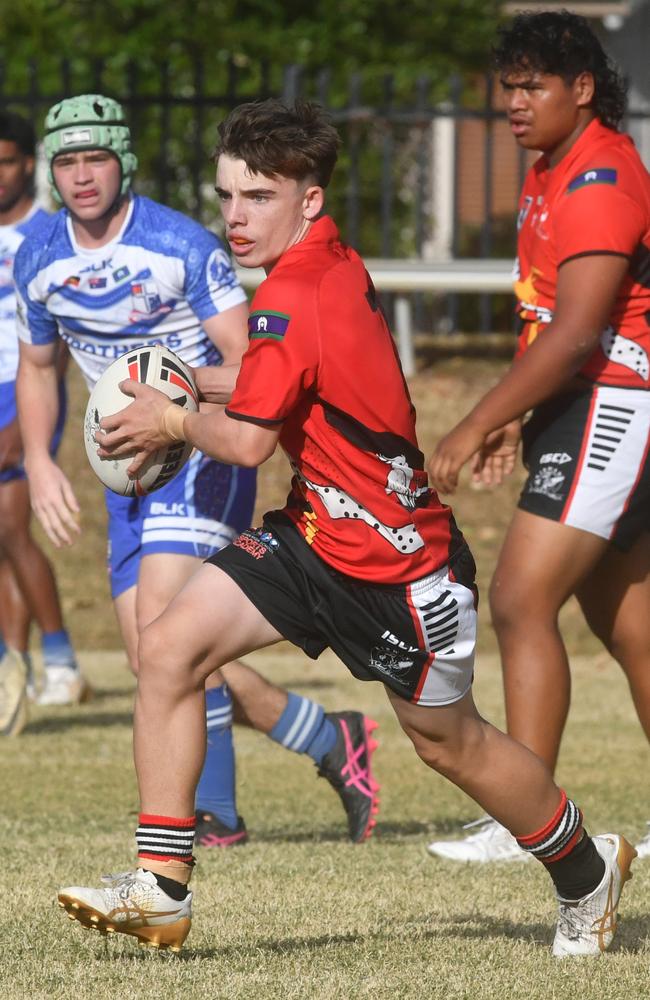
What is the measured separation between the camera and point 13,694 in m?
7.89

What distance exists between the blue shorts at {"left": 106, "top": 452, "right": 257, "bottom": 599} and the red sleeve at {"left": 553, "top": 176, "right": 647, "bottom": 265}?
1347 mm

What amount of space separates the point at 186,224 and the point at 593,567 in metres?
1.76

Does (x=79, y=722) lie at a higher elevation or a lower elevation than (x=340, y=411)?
lower

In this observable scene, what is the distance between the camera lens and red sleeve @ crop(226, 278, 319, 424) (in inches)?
155

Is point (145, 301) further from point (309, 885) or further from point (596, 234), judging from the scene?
point (309, 885)

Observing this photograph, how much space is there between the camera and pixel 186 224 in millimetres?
5820

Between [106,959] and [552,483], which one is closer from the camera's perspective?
[106,959]

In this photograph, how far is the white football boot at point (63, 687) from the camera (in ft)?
29.6

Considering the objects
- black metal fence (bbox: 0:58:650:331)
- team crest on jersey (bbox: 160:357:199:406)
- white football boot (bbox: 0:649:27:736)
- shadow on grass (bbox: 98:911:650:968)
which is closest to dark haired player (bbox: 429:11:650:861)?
shadow on grass (bbox: 98:911:650:968)

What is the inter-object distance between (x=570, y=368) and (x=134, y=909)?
6.75 feet

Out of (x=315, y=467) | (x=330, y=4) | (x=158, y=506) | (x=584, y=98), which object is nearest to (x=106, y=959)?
(x=315, y=467)

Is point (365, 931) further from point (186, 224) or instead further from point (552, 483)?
point (186, 224)

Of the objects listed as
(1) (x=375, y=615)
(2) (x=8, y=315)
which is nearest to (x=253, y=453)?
(1) (x=375, y=615)

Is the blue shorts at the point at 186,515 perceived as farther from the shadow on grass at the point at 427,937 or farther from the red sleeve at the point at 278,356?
the red sleeve at the point at 278,356
